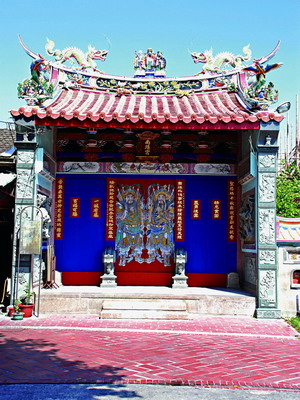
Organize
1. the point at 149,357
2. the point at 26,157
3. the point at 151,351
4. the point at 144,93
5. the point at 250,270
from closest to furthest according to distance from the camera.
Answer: the point at 149,357, the point at 151,351, the point at 26,157, the point at 250,270, the point at 144,93

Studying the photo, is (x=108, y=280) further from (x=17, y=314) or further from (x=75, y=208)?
(x=17, y=314)

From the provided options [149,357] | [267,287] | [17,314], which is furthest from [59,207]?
[149,357]

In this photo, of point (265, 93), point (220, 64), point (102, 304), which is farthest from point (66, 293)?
point (220, 64)

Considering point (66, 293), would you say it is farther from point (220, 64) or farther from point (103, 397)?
point (220, 64)

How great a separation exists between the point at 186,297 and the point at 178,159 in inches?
131

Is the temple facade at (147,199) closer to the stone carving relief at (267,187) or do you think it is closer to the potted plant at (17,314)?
the stone carving relief at (267,187)

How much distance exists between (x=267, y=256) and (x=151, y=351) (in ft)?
11.5

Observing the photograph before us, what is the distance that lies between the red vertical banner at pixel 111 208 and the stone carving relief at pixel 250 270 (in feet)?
9.93

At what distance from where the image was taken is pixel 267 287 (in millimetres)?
8625

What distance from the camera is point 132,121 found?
28.7 feet

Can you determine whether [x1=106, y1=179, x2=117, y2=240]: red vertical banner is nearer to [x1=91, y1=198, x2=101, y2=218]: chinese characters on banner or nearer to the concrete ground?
[x1=91, y1=198, x2=101, y2=218]: chinese characters on banner

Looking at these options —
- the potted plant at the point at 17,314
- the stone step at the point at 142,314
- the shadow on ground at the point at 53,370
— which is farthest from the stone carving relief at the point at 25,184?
the shadow on ground at the point at 53,370

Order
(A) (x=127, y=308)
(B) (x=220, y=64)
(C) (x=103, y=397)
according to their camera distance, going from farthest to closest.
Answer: (B) (x=220, y=64) < (A) (x=127, y=308) < (C) (x=103, y=397)

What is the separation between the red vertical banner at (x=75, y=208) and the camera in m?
10.5
